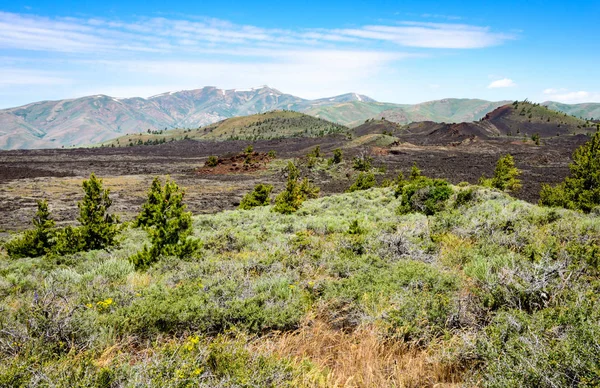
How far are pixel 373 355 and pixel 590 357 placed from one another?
1.86 meters

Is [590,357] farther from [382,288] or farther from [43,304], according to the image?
[43,304]

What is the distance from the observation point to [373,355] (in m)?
3.68

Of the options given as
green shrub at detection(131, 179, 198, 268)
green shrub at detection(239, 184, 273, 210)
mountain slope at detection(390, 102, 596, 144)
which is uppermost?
mountain slope at detection(390, 102, 596, 144)

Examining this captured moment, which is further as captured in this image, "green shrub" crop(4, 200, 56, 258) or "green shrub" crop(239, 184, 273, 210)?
"green shrub" crop(239, 184, 273, 210)

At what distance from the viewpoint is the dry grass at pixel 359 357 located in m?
3.26

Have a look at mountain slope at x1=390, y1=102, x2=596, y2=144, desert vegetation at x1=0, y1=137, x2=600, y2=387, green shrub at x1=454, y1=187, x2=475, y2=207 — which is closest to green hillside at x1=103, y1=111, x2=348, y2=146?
mountain slope at x1=390, y1=102, x2=596, y2=144

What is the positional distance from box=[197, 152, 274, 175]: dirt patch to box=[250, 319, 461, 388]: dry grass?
5316 cm

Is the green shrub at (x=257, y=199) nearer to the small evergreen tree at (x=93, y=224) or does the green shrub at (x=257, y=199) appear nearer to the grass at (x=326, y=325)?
the small evergreen tree at (x=93, y=224)

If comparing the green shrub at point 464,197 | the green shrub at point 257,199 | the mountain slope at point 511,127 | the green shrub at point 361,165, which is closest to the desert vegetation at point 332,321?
the green shrub at point 464,197

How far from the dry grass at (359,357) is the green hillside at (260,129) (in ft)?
445

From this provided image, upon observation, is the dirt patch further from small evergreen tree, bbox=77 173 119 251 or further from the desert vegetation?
the desert vegetation

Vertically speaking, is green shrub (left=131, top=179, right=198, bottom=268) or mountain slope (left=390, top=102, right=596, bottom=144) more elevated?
mountain slope (left=390, top=102, right=596, bottom=144)

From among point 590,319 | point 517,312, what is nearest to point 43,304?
point 517,312

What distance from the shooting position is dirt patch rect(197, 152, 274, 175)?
56.5 metres
